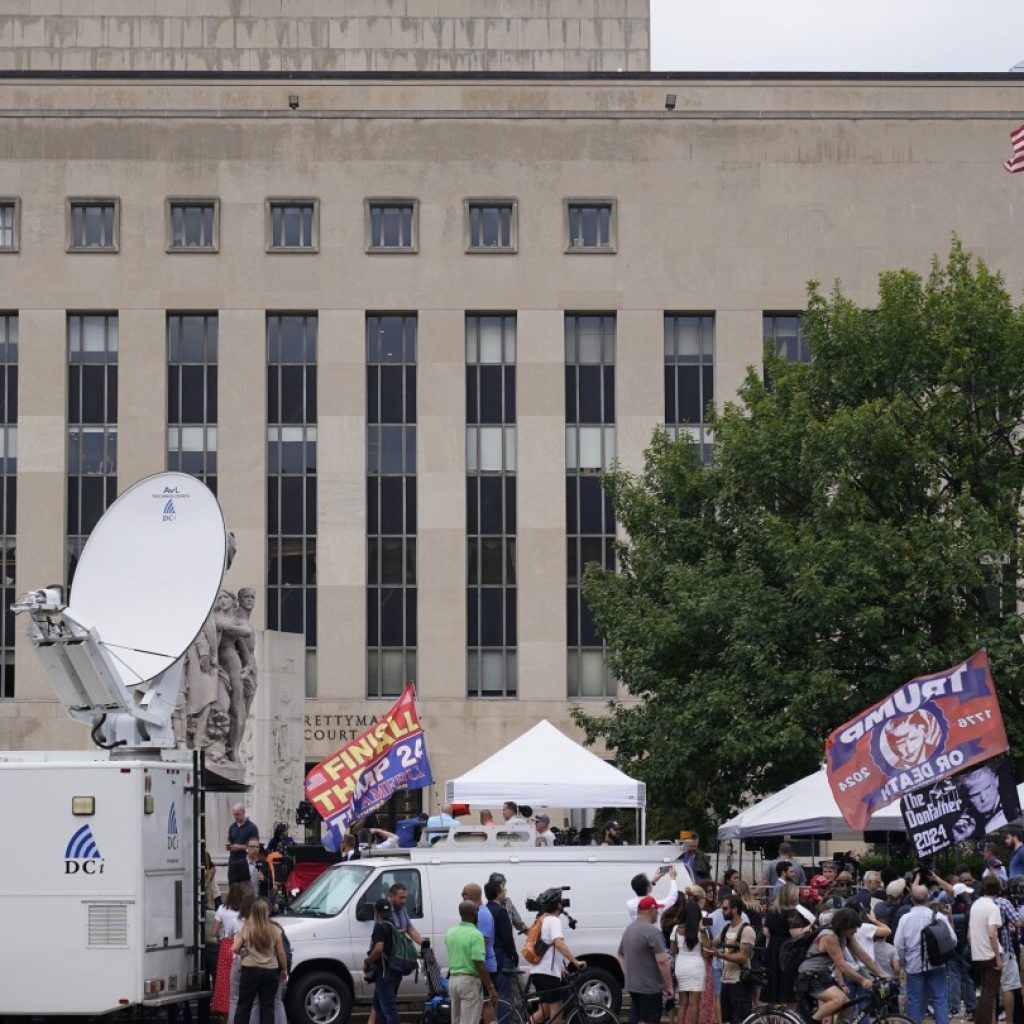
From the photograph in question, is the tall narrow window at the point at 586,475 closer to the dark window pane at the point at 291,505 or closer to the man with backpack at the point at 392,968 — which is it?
the dark window pane at the point at 291,505

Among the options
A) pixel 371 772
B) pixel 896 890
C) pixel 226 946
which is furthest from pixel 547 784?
pixel 226 946

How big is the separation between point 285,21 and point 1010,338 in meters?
44.7

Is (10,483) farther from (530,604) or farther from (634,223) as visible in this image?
(634,223)

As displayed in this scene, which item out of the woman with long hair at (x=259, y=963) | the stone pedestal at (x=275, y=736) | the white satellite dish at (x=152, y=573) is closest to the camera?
the woman with long hair at (x=259, y=963)

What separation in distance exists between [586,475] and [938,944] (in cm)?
4243

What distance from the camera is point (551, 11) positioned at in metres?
73.0

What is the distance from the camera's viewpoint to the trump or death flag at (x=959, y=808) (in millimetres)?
21156

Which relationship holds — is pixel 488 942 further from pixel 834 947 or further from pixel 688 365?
pixel 688 365

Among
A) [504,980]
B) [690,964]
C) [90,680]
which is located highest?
[90,680]

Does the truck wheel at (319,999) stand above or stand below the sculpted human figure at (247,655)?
below

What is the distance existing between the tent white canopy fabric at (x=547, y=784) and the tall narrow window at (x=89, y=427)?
35.6 m

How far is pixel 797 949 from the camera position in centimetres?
1805

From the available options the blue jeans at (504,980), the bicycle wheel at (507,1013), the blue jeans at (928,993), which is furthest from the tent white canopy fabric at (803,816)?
the bicycle wheel at (507,1013)

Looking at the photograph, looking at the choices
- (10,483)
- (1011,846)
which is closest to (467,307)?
(10,483)
